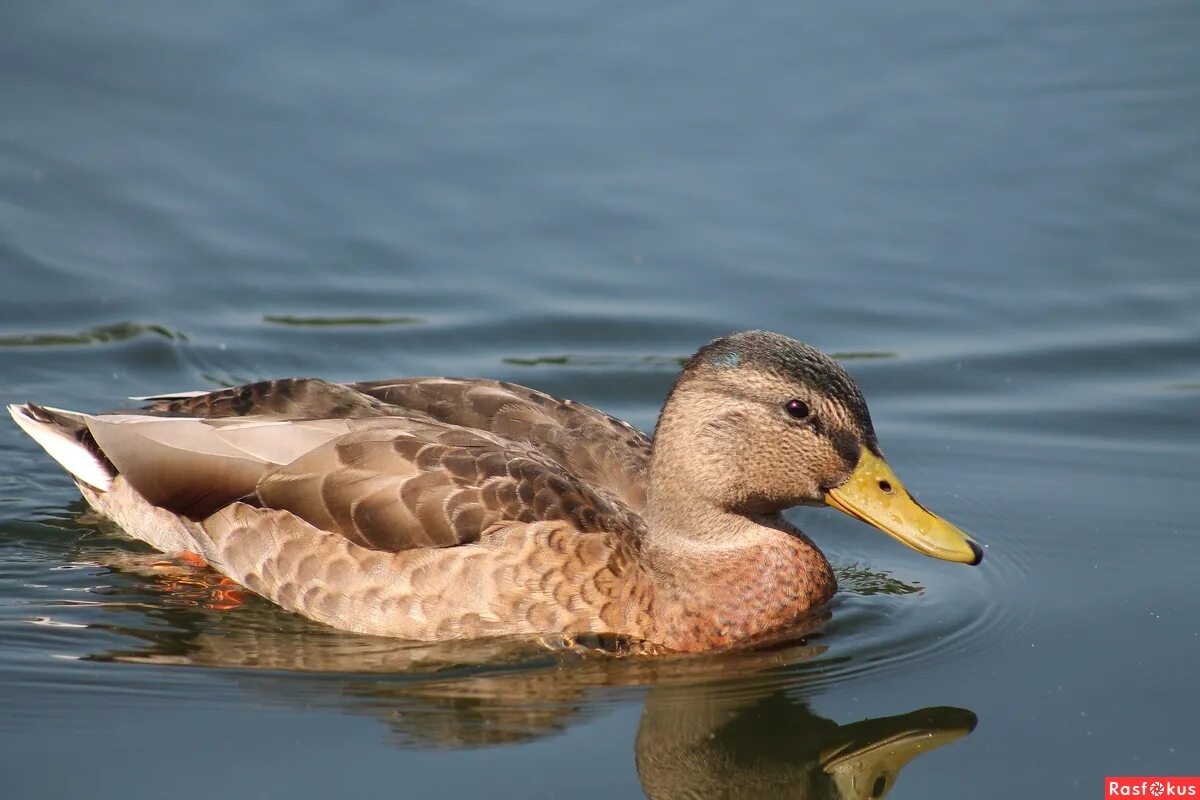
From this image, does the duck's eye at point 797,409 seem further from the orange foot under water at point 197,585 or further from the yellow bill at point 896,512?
the orange foot under water at point 197,585

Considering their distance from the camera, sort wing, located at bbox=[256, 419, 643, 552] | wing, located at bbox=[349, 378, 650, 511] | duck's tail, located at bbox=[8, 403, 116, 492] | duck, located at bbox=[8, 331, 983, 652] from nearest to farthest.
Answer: duck, located at bbox=[8, 331, 983, 652] < wing, located at bbox=[256, 419, 643, 552] < wing, located at bbox=[349, 378, 650, 511] < duck's tail, located at bbox=[8, 403, 116, 492]

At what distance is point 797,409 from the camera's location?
7.89 meters

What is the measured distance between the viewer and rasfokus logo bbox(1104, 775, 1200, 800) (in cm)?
673

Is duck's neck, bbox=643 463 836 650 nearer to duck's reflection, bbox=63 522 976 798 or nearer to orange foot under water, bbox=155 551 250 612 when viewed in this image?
duck's reflection, bbox=63 522 976 798

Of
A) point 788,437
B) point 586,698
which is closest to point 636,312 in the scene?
point 788,437

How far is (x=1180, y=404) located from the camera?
35.4ft

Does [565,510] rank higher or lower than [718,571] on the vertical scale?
higher

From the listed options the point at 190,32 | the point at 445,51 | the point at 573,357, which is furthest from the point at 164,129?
the point at 573,357

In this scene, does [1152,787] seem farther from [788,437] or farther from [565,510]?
[565,510]

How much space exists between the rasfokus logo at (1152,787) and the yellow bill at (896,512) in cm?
128

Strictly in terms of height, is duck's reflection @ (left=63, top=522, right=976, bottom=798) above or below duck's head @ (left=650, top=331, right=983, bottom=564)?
below

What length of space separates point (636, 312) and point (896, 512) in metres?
4.15

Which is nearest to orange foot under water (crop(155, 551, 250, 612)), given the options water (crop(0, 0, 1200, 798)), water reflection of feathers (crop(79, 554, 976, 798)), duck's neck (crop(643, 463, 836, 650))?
water (crop(0, 0, 1200, 798))

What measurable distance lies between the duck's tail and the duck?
63cm
